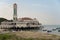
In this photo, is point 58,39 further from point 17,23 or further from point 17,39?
point 17,23

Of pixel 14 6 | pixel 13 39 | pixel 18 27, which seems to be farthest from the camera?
pixel 14 6

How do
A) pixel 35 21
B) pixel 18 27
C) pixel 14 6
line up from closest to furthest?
1. pixel 18 27
2. pixel 35 21
3. pixel 14 6

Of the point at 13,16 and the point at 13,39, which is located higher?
the point at 13,16

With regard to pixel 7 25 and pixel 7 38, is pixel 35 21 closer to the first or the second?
pixel 7 25

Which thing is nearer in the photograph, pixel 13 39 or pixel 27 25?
pixel 13 39

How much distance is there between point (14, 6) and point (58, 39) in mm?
77747

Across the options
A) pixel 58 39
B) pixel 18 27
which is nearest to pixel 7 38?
pixel 58 39

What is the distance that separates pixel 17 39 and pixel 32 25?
211 feet

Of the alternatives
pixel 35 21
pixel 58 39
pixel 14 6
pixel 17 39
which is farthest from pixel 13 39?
pixel 14 6

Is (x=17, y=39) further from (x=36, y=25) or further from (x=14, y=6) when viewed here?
(x=14, y=6)

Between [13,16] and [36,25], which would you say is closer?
[36,25]

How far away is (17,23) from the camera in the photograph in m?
100

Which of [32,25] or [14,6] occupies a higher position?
[14,6]

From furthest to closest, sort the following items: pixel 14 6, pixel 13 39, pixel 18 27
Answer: pixel 14 6 → pixel 18 27 → pixel 13 39
